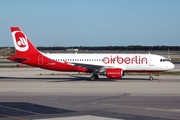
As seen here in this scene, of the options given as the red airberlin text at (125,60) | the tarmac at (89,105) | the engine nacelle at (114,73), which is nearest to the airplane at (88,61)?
the red airberlin text at (125,60)

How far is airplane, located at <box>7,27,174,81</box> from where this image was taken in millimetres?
41125

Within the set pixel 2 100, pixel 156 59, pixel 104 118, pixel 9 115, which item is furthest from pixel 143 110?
pixel 156 59
